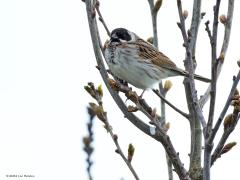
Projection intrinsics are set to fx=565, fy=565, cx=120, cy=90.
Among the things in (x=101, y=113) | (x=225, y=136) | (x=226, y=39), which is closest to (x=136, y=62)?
(x=226, y=39)

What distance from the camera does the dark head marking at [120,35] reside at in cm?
684

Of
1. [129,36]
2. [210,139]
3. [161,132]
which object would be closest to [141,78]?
[129,36]

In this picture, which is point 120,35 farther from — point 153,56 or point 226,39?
point 226,39

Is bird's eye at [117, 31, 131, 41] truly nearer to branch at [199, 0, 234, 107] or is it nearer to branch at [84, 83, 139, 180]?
branch at [199, 0, 234, 107]

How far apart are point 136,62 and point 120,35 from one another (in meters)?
0.44

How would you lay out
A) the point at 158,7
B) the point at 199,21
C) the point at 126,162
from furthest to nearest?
1. the point at 158,7
2. the point at 199,21
3. the point at 126,162

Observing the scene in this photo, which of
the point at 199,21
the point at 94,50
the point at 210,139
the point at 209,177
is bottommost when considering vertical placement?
the point at 209,177

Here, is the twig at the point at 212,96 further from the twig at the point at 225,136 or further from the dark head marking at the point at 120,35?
the dark head marking at the point at 120,35

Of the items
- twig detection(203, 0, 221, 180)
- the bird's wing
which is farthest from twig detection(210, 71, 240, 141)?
the bird's wing

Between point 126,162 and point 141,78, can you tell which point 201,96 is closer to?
point 126,162

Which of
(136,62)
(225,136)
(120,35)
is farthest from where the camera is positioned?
(120,35)

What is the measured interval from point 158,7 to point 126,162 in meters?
1.82

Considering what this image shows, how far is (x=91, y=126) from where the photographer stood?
365cm

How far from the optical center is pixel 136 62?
6.72m
